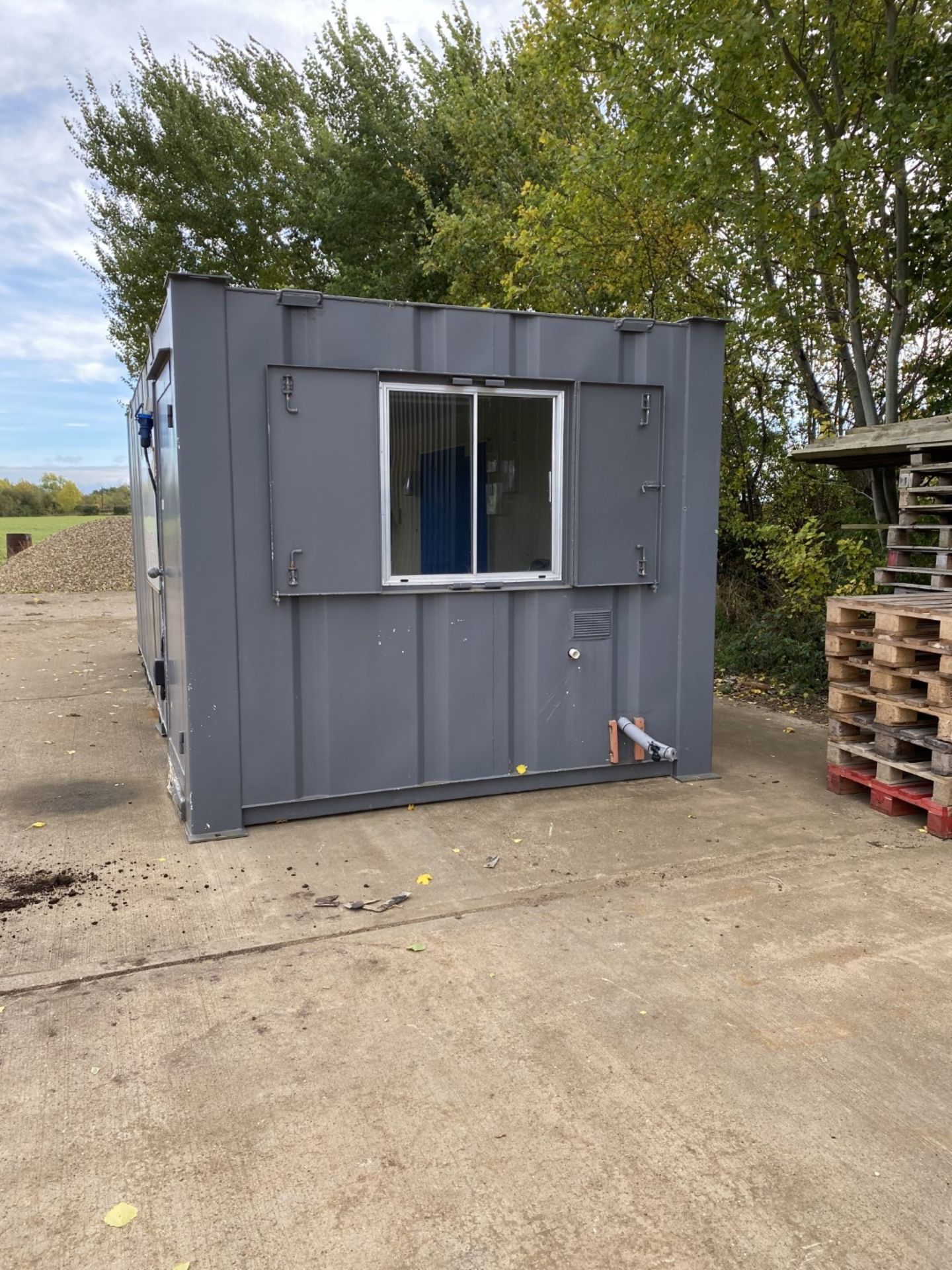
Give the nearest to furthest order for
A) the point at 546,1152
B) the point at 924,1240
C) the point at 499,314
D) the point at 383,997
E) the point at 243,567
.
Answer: the point at 924,1240 → the point at 546,1152 → the point at 383,997 → the point at 243,567 → the point at 499,314

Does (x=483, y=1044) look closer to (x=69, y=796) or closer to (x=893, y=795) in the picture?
(x=893, y=795)

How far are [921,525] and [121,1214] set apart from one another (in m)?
5.98

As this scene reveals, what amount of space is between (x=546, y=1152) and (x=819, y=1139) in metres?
0.76

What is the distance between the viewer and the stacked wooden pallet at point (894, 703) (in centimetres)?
464

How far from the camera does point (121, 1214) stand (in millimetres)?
2121

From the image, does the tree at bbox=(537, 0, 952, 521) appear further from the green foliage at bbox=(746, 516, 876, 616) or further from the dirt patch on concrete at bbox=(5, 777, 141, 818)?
the dirt patch on concrete at bbox=(5, 777, 141, 818)

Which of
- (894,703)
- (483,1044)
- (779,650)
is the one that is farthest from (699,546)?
(779,650)

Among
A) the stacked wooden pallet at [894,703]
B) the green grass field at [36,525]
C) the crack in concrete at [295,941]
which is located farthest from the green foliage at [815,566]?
the green grass field at [36,525]

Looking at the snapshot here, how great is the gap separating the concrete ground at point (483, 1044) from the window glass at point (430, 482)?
153 cm

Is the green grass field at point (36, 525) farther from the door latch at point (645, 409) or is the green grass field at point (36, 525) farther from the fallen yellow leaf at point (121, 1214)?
the fallen yellow leaf at point (121, 1214)

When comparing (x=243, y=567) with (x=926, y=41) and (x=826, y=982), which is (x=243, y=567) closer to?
(x=826, y=982)

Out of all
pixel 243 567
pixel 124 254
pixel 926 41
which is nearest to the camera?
pixel 243 567

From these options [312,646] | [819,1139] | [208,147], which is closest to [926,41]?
[312,646]

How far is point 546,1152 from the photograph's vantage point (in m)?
2.35
